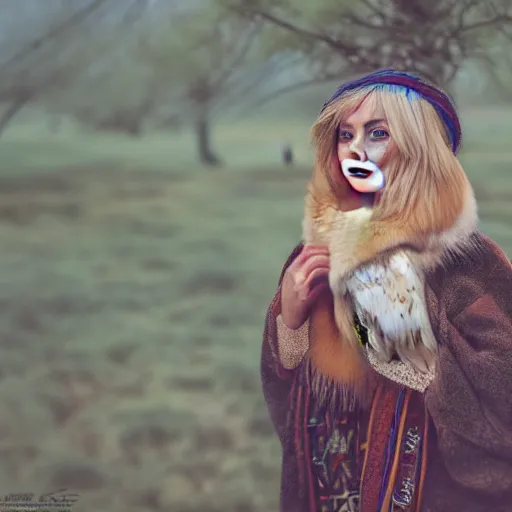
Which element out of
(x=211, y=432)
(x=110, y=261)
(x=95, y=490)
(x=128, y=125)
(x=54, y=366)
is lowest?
(x=95, y=490)

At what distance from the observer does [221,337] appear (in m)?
1.55

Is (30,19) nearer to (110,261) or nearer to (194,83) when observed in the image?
(194,83)

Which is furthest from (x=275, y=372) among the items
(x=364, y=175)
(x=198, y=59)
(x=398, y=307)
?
(x=198, y=59)

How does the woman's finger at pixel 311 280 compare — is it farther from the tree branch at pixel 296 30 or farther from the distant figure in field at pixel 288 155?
the tree branch at pixel 296 30

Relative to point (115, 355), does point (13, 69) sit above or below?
above

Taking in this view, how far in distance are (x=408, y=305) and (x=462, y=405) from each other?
194mm

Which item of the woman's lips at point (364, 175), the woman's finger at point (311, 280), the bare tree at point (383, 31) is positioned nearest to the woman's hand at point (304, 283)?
the woman's finger at point (311, 280)

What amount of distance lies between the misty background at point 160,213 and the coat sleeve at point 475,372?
1.27ft

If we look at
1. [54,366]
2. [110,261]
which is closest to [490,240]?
[110,261]

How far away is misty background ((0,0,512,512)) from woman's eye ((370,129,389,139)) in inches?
12.1

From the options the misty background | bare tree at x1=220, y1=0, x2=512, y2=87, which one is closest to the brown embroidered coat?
the misty background

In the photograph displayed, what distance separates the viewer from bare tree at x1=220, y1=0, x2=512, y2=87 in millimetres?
1425

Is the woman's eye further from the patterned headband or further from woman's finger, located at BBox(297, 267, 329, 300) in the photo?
woman's finger, located at BBox(297, 267, 329, 300)

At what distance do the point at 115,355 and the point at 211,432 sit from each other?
29 centimetres
